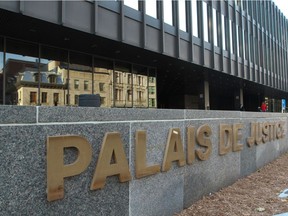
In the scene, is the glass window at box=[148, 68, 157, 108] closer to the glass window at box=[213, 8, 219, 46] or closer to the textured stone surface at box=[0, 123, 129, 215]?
the glass window at box=[213, 8, 219, 46]

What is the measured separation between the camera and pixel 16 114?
326 centimetres

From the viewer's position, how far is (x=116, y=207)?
14.4ft

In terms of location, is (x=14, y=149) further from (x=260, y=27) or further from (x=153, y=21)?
(x=260, y=27)

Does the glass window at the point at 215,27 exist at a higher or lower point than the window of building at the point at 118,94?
higher

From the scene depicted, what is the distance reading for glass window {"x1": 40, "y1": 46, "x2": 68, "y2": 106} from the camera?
16.1 m

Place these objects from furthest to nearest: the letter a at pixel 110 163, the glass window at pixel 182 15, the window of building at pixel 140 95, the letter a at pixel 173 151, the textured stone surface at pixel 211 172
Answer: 1. the window of building at pixel 140 95
2. the glass window at pixel 182 15
3. the textured stone surface at pixel 211 172
4. the letter a at pixel 173 151
5. the letter a at pixel 110 163

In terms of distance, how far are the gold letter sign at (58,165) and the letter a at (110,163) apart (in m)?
0.30

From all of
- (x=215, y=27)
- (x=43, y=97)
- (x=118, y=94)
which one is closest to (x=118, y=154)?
(x=43, y=97)

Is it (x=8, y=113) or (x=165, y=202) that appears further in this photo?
(x=165, y=202)

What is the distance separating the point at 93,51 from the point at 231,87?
2337cm

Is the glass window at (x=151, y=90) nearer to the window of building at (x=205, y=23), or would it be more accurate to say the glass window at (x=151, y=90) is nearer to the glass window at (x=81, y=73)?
the window of building at (x=205, y=23)

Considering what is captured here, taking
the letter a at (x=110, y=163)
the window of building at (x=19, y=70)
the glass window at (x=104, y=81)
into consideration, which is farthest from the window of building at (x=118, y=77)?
the letter a at (x=110, y=163)

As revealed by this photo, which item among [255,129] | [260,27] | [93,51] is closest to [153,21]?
[93,51]

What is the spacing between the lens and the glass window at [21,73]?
14656 millimetres
